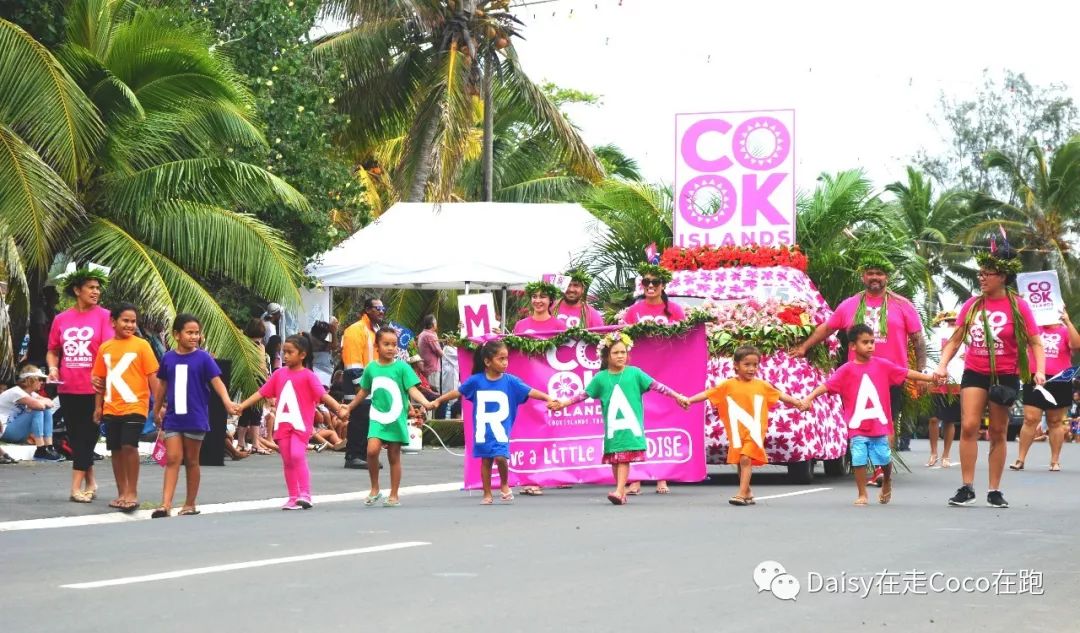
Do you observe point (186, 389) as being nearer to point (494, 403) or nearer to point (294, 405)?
point (294, 405)

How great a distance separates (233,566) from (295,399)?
4449mm

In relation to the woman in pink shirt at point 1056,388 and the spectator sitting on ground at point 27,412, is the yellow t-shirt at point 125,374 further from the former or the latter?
the woman in pink shirt at point 1056,388

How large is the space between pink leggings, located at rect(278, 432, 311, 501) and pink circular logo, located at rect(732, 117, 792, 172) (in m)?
7.93

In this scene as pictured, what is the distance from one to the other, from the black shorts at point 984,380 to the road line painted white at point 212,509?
16.3 ft

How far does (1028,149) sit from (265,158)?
4121 cm

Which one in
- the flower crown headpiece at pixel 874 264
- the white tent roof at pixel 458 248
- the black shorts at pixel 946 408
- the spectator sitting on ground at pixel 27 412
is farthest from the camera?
the white tent roof at pixel 458 248

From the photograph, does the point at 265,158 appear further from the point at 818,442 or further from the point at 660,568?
the point at 660,568

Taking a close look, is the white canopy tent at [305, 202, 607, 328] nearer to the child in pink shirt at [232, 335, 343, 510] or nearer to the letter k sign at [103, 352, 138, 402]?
the child in pink shirt at [232, 335, 343, 510]

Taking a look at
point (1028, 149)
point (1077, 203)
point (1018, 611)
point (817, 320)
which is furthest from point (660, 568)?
point (1028, 149)

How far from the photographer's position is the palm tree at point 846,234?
720 inches

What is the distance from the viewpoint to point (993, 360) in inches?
512

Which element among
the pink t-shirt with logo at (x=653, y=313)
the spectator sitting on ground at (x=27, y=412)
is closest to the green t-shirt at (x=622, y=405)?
the pink t-shirt with logo at (x=653, y=313)

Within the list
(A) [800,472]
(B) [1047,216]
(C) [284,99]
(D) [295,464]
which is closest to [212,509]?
(D) [295,464]

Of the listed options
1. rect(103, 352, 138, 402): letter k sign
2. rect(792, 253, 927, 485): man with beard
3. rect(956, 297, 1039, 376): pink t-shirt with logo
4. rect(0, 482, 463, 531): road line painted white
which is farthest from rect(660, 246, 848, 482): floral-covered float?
rect(103, 352, 138, 402): letter k sign
